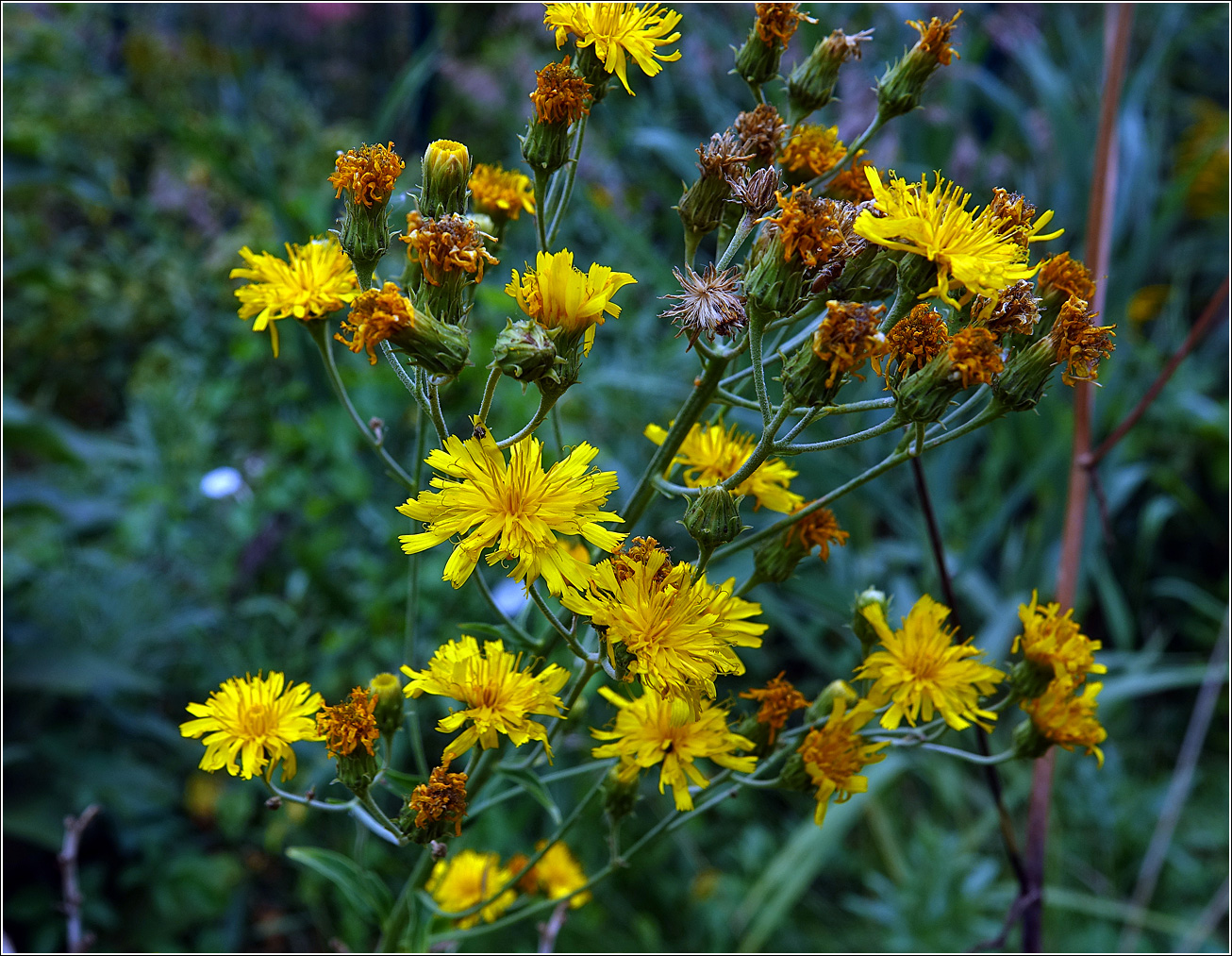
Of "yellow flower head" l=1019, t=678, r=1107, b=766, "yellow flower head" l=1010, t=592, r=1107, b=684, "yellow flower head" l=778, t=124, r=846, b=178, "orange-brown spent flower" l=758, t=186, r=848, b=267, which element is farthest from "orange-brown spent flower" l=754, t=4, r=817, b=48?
"yellow flower head" l=1019, t=678, r=1107, b=766

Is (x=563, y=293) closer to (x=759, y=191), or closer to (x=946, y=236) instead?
(x=759, y=191)

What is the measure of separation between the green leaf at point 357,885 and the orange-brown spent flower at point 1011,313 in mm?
1162

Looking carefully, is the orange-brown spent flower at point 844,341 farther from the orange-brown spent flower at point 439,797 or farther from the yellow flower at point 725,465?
the orange-brown spent flower at point 439,797

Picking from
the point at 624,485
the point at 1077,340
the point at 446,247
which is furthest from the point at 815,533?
the point at 624,485

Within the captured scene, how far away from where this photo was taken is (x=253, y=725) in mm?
1165

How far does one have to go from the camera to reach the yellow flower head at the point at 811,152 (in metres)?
1.25

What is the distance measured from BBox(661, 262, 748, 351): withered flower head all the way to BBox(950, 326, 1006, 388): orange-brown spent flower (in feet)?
0.80

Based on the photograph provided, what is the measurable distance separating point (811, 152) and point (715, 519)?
1.90 feet

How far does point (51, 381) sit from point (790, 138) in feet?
14.0

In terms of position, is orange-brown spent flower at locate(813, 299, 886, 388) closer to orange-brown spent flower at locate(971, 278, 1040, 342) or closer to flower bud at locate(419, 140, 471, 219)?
orange-brown spent flower at locate(971, 278, 1040, 342)

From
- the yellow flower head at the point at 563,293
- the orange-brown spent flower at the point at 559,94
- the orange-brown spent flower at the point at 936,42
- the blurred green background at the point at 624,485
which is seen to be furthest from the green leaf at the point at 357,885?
the orange-brown spent flower at the point at 936,42

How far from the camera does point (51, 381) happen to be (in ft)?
14.1

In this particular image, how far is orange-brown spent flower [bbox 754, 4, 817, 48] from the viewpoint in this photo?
1.29 meters

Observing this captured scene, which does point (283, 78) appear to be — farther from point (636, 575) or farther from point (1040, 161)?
point (636, 575)
